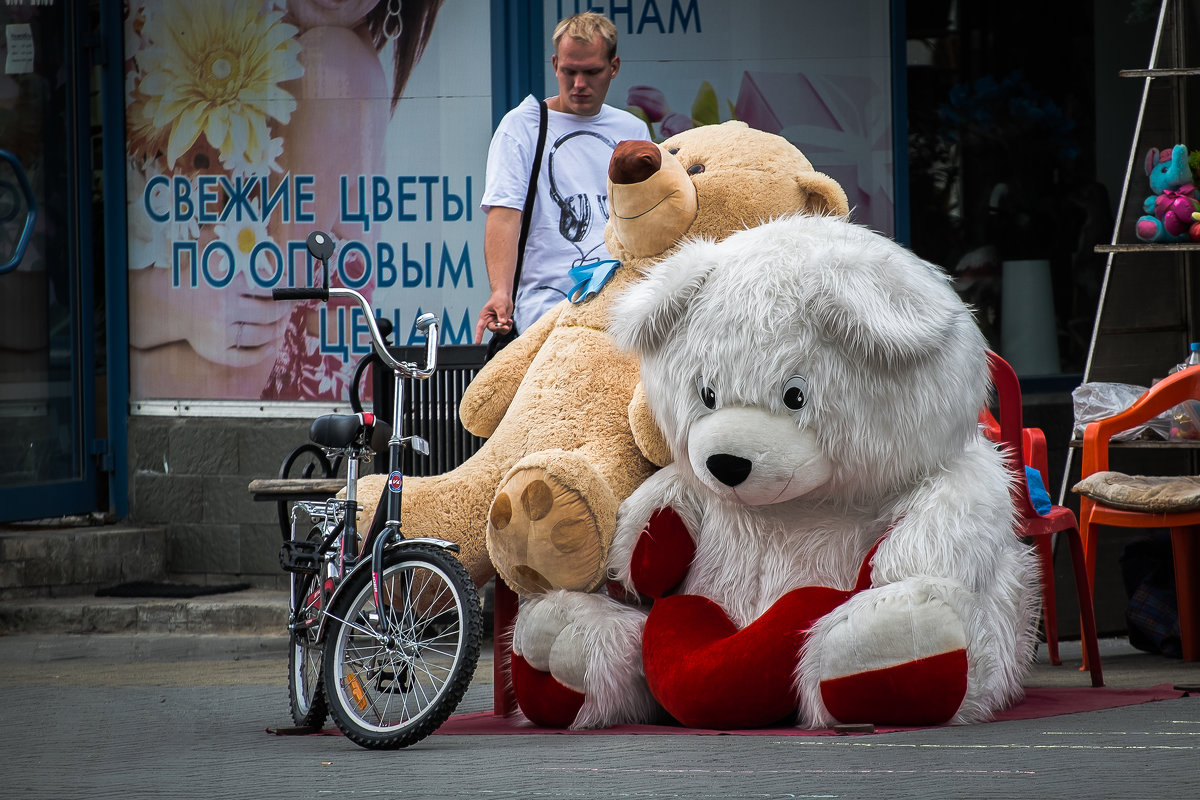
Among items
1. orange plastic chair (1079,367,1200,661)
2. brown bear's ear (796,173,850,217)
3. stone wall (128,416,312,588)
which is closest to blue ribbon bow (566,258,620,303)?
brown bear's ear (796,173,850,217)

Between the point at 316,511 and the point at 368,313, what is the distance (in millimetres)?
592

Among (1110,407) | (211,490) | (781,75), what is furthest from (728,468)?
(211,490)

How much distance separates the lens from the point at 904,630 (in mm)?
3869

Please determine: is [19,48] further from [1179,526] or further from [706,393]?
[1179,526]

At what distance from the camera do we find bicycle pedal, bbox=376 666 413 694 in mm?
4270

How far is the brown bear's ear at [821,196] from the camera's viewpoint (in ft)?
15.4

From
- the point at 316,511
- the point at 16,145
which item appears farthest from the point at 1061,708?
the point at 16,145

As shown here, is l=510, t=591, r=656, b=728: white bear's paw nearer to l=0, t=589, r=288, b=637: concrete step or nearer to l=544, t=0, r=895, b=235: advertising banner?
l=0, t=589, r=288, b=637: concrete step

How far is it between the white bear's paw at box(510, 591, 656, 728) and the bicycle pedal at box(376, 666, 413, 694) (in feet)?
1.07

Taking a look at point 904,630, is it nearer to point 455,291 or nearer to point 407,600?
point 407,600

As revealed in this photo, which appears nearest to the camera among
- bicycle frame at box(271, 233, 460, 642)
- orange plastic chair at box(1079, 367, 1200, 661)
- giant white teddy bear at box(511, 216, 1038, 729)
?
giant white teddy bear at box(511, 216, 1038, 729)

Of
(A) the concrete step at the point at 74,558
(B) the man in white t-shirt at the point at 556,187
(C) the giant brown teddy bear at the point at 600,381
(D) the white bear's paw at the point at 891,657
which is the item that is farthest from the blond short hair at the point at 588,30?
(A) the concrete step at the point at 74,558

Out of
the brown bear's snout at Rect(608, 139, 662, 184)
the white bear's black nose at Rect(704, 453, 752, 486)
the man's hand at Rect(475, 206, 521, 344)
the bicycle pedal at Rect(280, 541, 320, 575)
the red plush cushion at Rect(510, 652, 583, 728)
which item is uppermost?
the brown bear's snout at Rect(608, 139, 662, 184)

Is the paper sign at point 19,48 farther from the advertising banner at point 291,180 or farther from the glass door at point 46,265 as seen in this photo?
the advertising banner at point 291,180
